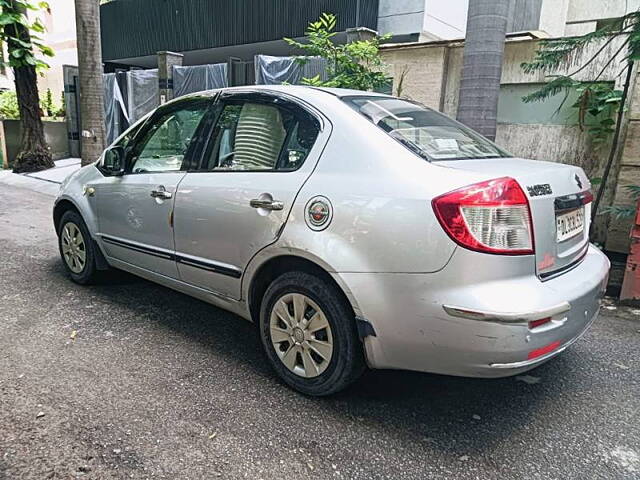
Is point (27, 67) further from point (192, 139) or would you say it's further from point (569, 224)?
point (569, 224)

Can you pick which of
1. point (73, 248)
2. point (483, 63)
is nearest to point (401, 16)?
point (483, 63)

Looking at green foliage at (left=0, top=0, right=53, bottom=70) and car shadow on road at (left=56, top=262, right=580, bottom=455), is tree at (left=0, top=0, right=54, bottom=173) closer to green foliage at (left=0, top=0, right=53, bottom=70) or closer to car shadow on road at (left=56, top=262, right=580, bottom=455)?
green foliage at (left=0, top=0, right=53, bottom=70)

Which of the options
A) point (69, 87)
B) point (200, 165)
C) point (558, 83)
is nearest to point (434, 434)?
point (200, 165)

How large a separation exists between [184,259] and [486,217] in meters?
1.93

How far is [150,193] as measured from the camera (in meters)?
3.37

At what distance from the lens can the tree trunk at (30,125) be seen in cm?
1209

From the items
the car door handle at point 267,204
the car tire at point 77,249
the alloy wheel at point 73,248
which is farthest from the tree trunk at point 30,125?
the car door handle at point 267,204

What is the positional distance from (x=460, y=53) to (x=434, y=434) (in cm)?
541

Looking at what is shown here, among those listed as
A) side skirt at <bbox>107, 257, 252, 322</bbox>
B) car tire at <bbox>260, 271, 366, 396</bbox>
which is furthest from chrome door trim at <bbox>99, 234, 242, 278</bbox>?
car tire at <bbox>260, 271, 366, 396</bbox>

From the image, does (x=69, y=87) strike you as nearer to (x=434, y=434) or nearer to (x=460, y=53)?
(x=460, y=53)

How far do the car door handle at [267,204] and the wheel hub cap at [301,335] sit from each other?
0.47 meters

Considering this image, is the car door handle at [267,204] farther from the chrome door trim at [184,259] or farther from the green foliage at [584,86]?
the green foliage at [584,86]

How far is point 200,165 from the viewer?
3.15 m

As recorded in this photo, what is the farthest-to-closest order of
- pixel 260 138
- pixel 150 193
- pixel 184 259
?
pixel 150 193, pixel 184 259, pixel 260 138
